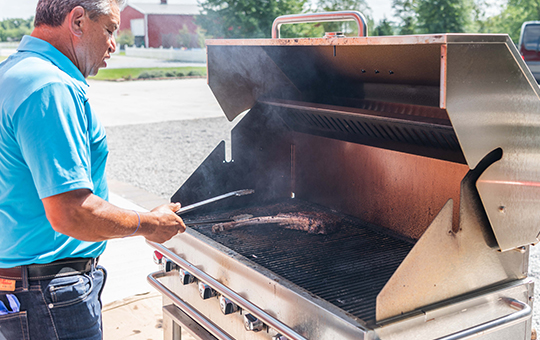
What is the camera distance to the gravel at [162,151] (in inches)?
256

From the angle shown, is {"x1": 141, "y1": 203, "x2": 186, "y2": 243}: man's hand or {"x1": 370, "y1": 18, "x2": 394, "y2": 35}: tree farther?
{"x1": 370, "y1": 18, "x2": 394, "y2": 35}: tree

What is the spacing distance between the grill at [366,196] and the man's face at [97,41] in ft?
1.73

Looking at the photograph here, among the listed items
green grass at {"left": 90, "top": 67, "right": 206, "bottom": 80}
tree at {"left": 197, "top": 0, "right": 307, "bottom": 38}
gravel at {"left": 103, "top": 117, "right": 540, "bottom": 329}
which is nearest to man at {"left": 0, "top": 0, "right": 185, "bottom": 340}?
gravel at {"left": 103, "top": 117, "right": 540, "bottom": 329}

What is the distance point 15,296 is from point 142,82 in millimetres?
18817

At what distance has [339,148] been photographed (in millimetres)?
2234

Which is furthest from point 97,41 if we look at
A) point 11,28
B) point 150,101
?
point 11,28

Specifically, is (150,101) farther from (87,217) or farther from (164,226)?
Answer: (87,217)

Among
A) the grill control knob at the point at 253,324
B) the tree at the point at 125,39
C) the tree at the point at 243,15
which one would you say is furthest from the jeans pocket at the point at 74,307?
the tree at the point at 125,39

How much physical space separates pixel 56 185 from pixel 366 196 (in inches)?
49.7

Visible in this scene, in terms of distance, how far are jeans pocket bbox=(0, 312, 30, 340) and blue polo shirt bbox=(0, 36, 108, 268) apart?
149 millimetres

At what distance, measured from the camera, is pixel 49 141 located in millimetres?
1285

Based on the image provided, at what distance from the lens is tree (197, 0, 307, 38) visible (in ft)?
63.0

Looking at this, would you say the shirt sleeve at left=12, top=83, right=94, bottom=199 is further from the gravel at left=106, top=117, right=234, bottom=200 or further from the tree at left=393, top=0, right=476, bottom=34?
the tree at left=393, top=0, right=476, bottom=34

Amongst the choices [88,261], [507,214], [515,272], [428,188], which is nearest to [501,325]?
[515,272]
